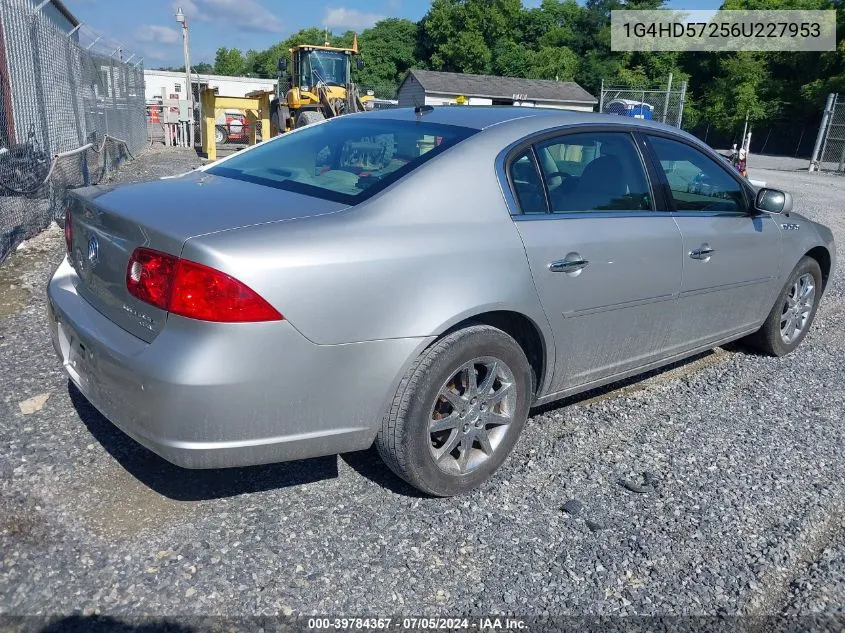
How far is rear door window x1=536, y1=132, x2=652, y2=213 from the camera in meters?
3.27

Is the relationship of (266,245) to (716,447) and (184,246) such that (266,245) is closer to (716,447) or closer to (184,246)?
(184,246)

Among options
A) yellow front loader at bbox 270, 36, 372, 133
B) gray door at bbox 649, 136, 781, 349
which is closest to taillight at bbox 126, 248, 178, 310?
gray door at bbox 649, 136, 781, 349

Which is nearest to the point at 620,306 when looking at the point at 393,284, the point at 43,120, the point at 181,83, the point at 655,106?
the point at 393,284

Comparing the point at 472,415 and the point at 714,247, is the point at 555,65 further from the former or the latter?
the point at 472,415

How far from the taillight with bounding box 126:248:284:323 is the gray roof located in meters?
47.1

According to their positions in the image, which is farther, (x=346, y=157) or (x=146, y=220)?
(x=346, y=157)

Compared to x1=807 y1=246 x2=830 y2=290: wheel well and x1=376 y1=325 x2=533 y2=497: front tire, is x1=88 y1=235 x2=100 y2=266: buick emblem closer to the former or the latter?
x1=376 y1=325 x2=533 y2=497: front tire

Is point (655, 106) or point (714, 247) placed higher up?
point (655, 106)

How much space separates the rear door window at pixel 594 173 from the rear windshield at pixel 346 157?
A: 474 mm

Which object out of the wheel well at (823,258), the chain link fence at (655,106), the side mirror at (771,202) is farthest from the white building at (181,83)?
the side mirror at (771,202)

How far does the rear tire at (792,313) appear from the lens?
15.8ft

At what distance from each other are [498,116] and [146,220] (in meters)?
1.75

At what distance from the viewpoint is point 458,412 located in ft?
9.54

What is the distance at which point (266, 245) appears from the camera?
235 centimetres
